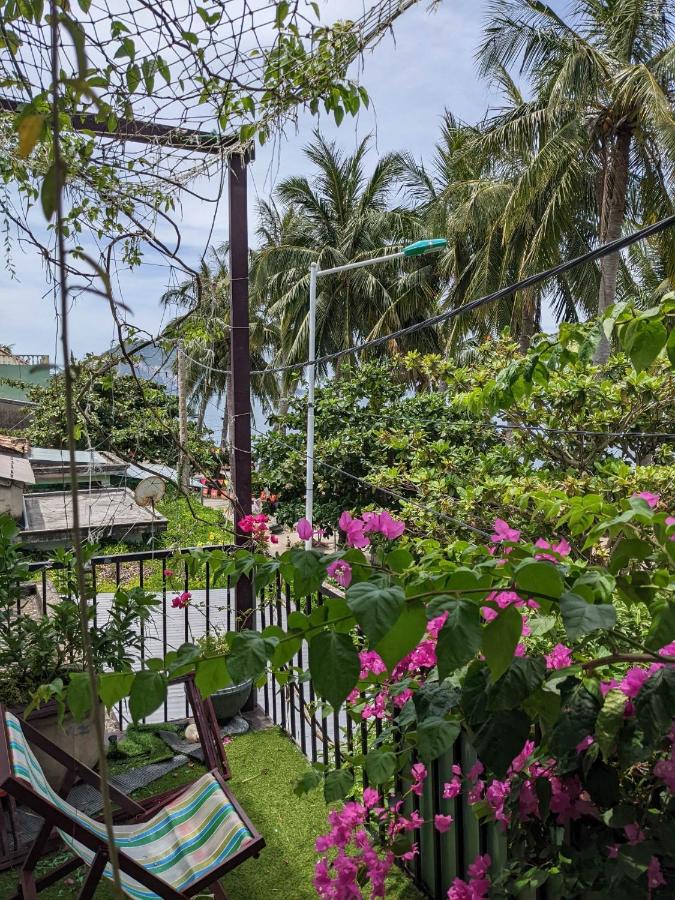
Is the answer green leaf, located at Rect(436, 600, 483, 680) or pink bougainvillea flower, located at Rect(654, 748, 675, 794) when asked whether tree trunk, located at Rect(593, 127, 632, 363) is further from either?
green leaf, located at Rect(436, 600, 483, 680)

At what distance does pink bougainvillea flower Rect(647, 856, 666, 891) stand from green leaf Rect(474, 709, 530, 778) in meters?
0.28

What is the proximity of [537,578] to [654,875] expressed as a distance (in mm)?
553

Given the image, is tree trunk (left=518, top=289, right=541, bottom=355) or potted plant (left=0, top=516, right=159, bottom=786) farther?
tree trunk (left=518, top=289, right=541, bottom=355)

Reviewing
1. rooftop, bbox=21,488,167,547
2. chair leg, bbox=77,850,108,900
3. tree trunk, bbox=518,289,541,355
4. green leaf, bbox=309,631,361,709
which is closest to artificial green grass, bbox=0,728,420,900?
chair leg, bbox=77,850,108,900

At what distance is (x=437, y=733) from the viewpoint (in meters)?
1.17

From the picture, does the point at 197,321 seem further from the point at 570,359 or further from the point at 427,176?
the point at 427,176

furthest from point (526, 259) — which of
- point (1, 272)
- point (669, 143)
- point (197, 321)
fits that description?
point (1, 272)

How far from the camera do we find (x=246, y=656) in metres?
0.91

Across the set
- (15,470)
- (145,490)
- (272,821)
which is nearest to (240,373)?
(145,490)

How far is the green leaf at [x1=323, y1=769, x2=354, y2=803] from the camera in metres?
1.38

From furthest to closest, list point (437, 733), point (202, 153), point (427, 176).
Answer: point (427, 176), point (202, 153), point (437, 733)

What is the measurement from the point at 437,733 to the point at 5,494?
959cm

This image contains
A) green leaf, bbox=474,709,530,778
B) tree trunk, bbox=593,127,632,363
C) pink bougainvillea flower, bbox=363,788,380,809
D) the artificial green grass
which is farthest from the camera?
tree trunk, bbox=593,127,632,363

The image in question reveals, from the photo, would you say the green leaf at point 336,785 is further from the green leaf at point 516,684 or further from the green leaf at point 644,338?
the green leaf at point 644,338
